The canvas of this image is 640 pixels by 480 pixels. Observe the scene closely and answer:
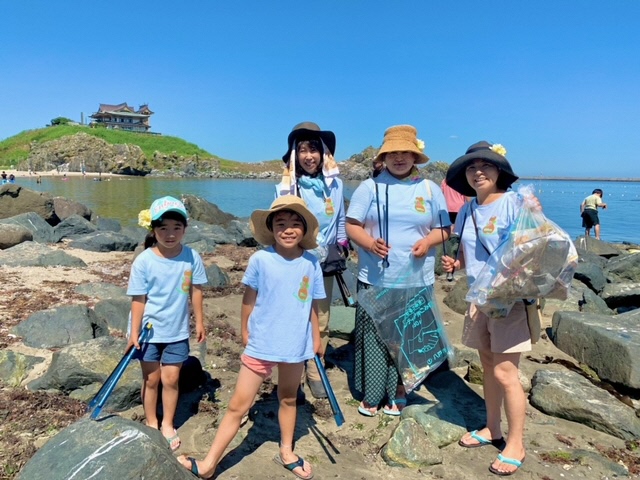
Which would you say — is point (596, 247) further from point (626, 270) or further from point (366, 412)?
point (366, 412)

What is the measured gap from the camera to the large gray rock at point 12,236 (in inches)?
402

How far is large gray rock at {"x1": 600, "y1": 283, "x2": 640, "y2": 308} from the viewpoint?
843 centimetres

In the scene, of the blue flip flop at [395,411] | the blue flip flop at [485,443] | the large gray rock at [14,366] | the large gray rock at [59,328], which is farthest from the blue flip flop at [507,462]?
the large gray rock at [59,328]

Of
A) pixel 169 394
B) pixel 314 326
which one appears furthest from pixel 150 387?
pixel 314 326

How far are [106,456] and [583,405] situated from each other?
3679 mm

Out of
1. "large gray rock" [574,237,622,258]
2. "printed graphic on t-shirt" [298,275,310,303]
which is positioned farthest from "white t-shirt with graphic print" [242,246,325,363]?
"large gray rock" [574,237,622,258]

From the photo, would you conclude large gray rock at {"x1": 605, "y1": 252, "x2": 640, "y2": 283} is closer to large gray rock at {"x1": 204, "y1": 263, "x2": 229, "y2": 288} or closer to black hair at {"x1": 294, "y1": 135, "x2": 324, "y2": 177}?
large gray rock at {"x1": 204, "y1": 263, "x2": 229, "y2": 288}

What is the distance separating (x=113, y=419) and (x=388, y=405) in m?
2.23

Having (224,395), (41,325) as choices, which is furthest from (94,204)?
(224,395)

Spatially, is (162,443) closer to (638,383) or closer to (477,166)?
(477,166)

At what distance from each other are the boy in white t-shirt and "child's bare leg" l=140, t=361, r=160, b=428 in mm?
605

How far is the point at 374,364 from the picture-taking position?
13.0ft

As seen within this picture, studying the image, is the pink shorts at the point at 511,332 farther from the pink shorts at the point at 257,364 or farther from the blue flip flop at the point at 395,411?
the pink shorts at the point at 257,364

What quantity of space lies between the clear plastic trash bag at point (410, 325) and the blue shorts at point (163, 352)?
1429 mm
